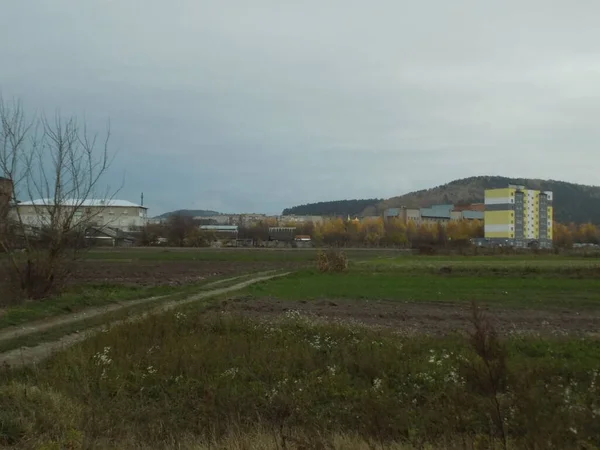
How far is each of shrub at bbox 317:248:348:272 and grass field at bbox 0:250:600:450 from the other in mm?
36476

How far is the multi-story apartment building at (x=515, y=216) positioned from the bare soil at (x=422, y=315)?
119739mm

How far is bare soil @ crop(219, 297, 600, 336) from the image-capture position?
1730 centimetres

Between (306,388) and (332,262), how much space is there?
150 feet

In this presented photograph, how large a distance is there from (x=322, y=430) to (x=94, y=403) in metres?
3.42

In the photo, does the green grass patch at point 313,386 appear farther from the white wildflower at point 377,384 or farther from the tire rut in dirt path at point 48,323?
the tire rut in dirt path at point 48,323

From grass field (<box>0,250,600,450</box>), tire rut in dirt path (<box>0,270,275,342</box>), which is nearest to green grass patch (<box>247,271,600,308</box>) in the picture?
grass field (<box>0,250,600,450</box>)

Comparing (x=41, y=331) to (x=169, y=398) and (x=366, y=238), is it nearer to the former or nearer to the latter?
(x=169, y=398)

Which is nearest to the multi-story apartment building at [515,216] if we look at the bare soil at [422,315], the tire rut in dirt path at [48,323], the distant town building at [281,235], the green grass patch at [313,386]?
the distant town building at [281,235]

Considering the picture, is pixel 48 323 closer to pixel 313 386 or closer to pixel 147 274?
pixel 313 386

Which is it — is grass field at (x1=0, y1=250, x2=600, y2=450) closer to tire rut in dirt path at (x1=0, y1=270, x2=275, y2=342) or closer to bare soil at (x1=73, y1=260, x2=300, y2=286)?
tire rut in dirt path at (x1=0, y1=270, x2=275, y2=342)

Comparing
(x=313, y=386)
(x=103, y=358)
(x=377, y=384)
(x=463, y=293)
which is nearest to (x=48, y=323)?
(x=103, y=358)

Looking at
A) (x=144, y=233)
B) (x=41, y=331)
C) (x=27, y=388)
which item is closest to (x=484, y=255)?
(x=144, y=233)

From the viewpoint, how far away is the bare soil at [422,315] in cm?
1730

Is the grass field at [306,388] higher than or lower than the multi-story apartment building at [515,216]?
lower
